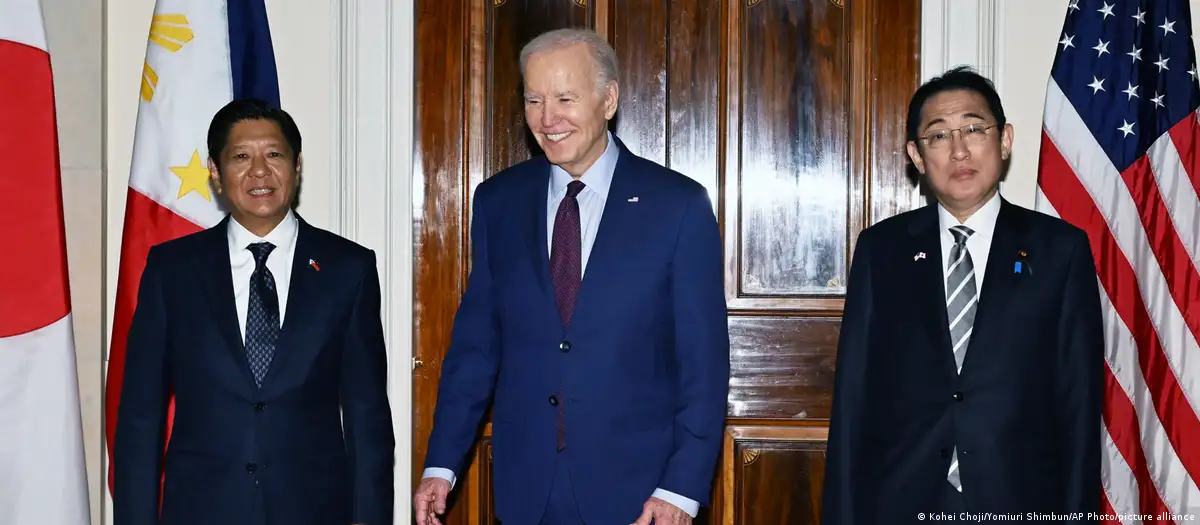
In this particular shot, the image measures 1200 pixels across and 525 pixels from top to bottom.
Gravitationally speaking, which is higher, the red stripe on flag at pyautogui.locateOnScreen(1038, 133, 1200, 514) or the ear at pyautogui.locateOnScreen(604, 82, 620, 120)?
the ear at pyautogui.locateOnScreen(604, 82, 620, 120)

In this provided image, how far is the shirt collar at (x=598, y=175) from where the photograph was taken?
2.29 m

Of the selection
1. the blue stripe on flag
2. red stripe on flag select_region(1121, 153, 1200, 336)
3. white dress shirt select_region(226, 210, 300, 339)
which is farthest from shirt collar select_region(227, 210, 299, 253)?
red stripe on flag select_region(1121, 153, 1200, 336)

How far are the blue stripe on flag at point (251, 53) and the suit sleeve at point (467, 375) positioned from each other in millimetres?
1176

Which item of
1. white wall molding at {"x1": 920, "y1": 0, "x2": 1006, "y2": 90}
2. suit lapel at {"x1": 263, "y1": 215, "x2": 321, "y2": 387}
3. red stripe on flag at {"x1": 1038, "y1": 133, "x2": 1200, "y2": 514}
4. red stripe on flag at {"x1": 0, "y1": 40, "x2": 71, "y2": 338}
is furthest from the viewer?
white wall molding at {"x1": 920, "y1": 0, "x2": 1006, "y2": 90}

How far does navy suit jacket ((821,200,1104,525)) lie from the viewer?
227 cm

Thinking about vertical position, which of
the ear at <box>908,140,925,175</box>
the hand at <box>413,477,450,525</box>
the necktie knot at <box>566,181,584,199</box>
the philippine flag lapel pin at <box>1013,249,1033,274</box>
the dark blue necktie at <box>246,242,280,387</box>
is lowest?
the hand at <box>413,477,450,525</box>

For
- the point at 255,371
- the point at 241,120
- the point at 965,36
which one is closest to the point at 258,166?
the point at 241,120

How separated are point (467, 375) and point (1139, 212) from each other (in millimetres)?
2009

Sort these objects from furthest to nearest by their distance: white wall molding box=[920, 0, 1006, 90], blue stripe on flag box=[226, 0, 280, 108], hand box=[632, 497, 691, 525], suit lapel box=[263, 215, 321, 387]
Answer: white wall molding box=[920, 0, 1006, 90]
blue stripe on flag box=[226, 0, 280, 108]
suit lapel box=[263, 215, 321, 387]
hand box=[632, 497, 691, 525]

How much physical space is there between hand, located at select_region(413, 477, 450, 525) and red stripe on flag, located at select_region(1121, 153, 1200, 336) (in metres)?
2.12

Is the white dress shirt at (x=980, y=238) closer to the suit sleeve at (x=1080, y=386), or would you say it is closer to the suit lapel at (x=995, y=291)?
the suit lapel at (x=995, y=291)

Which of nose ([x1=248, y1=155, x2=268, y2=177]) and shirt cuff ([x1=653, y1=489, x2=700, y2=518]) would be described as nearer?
shirt cuff ([x1=653, y1=489, x2=700, y2=518])

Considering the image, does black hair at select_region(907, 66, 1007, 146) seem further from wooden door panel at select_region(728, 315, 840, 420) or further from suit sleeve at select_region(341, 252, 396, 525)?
suit sleeve at select_region(341, 252, 396, 525)

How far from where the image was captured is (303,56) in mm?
3371
